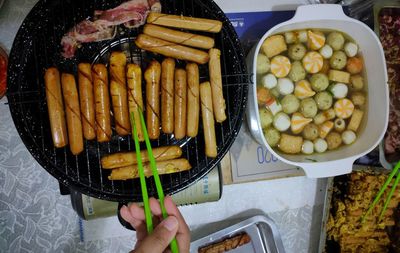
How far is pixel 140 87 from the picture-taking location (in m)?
1.85

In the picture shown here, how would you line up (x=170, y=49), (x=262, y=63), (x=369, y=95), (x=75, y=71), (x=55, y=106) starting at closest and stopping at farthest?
(x=55, y=106), (x=170, y=49), (x=75, y=71), (x=262, y=63), (x=369, y=95)

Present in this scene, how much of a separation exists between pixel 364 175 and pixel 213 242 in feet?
3.45

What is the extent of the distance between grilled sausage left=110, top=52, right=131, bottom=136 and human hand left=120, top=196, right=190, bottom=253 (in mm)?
428

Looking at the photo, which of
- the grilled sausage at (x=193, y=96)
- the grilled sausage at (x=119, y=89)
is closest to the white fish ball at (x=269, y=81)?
the grilled sausage at (x=193, y=96)

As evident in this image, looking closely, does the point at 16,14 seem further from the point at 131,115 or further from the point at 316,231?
the point at 316,231

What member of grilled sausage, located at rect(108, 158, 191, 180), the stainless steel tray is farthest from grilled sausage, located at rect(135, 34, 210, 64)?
the stainless steel tray

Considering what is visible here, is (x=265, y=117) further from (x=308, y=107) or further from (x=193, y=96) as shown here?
(x=193, y=96)

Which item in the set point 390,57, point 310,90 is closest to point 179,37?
point 310,90

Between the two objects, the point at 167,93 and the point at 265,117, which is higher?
the point at 167,93

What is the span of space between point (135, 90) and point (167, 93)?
0.16m

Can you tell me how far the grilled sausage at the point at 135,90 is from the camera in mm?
1804

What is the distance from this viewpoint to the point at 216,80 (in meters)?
1.88

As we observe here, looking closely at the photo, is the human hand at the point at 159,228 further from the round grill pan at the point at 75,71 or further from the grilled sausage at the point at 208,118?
the grilled sausage at the point at 208,118

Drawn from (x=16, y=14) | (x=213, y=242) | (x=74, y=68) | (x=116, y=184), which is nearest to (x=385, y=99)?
(x=213, y=242)
